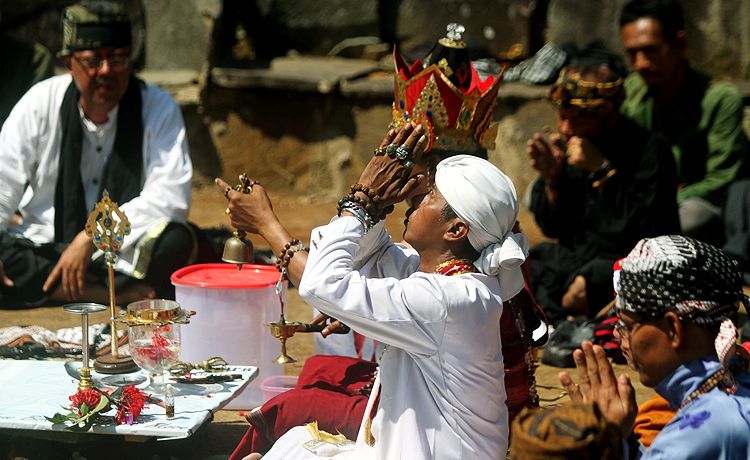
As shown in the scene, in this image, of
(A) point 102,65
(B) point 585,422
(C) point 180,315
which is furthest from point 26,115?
(B) point 585,422

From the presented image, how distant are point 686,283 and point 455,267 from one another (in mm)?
755

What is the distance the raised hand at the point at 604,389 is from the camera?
3.08 metres

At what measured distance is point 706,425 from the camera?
9.50 feet

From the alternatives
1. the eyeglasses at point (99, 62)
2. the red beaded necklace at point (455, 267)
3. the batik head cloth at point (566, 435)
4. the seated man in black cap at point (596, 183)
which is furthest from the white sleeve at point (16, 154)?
the batik head cloth at point (566, 435)

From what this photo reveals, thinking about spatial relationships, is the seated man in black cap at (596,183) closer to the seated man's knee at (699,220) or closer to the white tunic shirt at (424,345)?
the seated man's knee at (699,220)

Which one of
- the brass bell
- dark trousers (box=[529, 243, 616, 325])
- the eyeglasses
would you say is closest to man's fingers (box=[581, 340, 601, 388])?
the brass bell

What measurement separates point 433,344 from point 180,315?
1.31m

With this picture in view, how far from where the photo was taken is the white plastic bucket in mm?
5062

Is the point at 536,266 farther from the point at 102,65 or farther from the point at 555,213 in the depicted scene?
the point at 102,65

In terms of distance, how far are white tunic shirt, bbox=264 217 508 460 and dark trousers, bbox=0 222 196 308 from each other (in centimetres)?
320

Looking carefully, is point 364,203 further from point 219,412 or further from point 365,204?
point 219,412

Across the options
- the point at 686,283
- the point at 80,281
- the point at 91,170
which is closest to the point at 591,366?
the point at 686,283

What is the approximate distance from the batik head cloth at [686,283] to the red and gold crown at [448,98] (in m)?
1.95

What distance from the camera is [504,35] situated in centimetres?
1075
